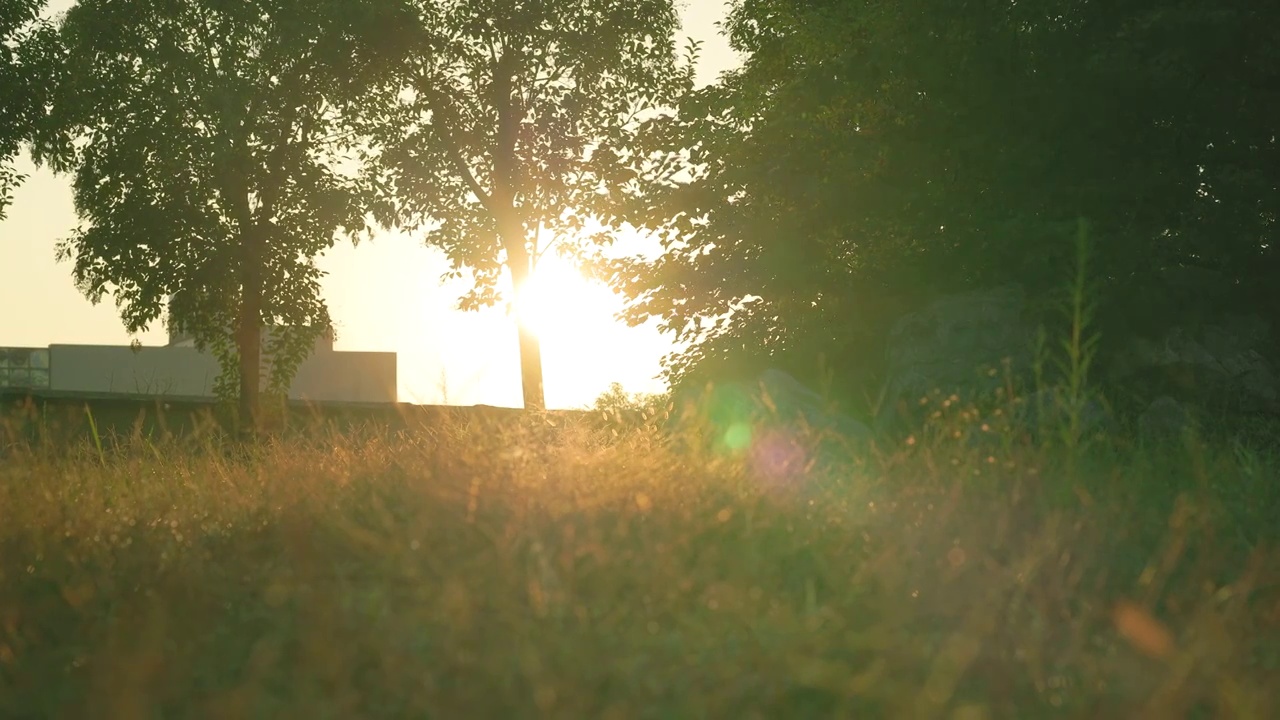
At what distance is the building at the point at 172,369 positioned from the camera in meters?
36.8

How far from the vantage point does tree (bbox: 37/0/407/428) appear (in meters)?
22.0

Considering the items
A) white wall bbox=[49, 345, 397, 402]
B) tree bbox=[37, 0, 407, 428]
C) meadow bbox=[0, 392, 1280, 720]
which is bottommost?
meadow bbox=[0, 392, 1280, 720]

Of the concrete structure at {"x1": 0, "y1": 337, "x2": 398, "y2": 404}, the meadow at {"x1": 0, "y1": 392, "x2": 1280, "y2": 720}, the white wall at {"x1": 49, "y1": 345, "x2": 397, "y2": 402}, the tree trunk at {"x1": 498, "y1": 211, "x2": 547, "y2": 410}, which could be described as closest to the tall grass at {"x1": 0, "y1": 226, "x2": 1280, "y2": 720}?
the meadow at {"x1": 0, "y1": 392, "x2": 1280, "y2": 720}

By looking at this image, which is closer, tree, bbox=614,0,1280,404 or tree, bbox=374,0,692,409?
tree, bbox=614,0,1280,404

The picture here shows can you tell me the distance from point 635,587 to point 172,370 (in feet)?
117

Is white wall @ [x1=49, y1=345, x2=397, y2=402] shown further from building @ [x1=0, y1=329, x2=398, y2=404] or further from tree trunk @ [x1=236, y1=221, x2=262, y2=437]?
tree trunk @ [x1=236, y1=221, x2=262, y2=437]

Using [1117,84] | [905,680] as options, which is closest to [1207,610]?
[905,680]

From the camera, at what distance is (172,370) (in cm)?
3750

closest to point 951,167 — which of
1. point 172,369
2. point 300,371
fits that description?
point 300,371

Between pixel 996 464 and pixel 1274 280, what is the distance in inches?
340

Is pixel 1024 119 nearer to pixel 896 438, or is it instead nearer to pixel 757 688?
pixel 896 438

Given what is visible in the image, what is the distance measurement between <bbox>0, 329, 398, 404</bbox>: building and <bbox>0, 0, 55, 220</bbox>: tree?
1324 cm

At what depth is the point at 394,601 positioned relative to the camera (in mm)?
5164

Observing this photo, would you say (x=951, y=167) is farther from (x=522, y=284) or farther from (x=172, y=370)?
(x=172, y=370)
